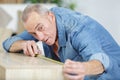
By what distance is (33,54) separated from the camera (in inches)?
74.1

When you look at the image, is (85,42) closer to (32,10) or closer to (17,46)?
(32,10)

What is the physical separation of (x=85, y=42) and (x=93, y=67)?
21cm

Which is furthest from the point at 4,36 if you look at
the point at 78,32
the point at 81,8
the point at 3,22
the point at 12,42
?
the point at 81,8

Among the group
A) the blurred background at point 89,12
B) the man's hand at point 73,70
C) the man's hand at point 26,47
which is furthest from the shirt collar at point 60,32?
the blurred background at point 89,12

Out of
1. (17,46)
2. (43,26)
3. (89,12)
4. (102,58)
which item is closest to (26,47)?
(17,46)

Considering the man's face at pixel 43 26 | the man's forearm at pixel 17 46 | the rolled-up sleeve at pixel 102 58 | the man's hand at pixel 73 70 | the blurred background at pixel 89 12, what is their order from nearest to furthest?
the man's hand at pixel 73 70 < the rolled-up sleeve at pixel 102 58 < the man's face at pixel 43 26 < the man's forearm at pixel 17 46 < the blurred background at pixel 89 12

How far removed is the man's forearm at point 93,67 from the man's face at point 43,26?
19.2 inches

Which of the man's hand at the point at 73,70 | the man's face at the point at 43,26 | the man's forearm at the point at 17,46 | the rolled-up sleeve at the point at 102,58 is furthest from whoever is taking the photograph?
the man's forearm at the point at 17,46

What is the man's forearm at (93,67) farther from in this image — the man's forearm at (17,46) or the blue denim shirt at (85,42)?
the man's forearm at (17,46)

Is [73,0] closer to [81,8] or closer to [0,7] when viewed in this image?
[81,8]

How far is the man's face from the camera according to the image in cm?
187

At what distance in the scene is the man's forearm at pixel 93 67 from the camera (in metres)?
1.43

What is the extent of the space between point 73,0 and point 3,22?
111 cm

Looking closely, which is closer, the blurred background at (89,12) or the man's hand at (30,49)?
the man's hand at (30,49)
